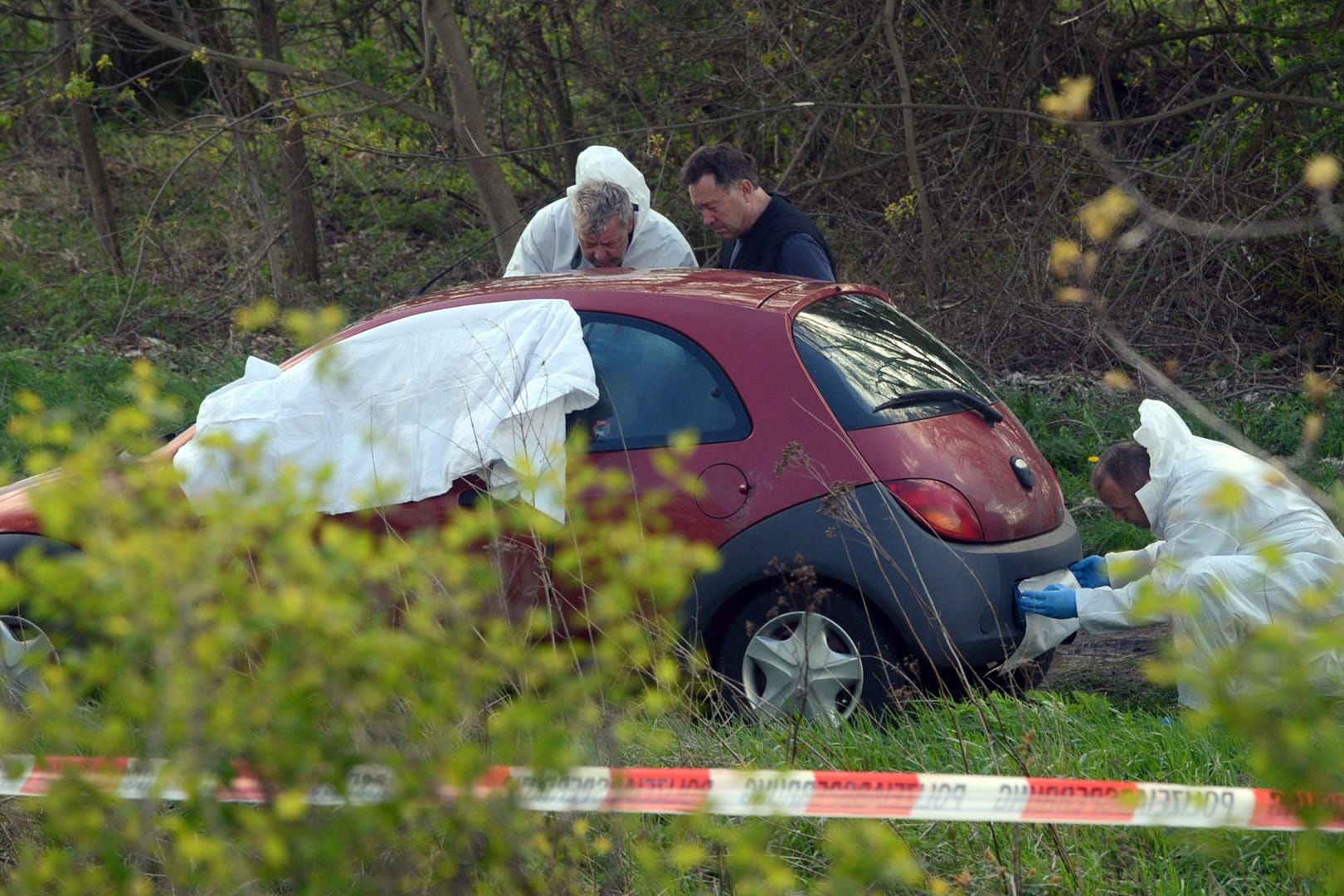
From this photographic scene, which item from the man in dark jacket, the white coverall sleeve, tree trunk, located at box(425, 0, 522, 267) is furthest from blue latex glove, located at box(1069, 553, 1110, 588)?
tree trunk, located at box(425, 0, 522, 267)

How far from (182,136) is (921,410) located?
897 cm

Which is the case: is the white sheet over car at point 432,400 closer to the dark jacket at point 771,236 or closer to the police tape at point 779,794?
the dark jacket at point 771,236

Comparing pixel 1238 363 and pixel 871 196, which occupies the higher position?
pixel 871 196

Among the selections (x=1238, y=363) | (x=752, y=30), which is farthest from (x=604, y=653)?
(x=752, y=30)

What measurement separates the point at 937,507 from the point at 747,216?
216 centimetres

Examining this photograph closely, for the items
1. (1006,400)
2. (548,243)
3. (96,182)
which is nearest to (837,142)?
(1006,400)

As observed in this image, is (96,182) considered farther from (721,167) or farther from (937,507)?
(937,507)

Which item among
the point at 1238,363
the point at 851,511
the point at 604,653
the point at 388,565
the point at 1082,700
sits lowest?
the point at 1238,363

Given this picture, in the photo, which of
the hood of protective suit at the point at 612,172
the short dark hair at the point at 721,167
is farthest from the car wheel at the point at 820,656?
the hood of protective suit at the point at 612,172

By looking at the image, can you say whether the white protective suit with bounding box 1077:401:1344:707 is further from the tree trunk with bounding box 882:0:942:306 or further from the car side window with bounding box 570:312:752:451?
the tree trunk with bounding box 882:0:942:306

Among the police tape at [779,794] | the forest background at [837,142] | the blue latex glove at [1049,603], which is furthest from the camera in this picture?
the forest background at [837,142]

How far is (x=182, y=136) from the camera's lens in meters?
11.7

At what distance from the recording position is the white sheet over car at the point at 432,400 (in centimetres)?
439

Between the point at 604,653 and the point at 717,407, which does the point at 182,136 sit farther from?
the point at 604,653
